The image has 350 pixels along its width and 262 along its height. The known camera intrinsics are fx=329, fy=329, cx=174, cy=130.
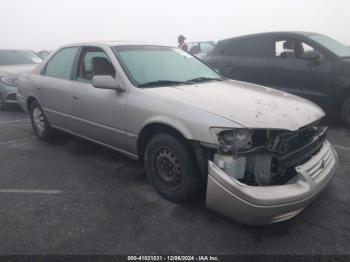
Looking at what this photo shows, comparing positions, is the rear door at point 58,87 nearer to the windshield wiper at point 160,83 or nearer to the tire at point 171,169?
the windshield wiper at point 160,83

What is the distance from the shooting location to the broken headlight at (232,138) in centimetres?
258

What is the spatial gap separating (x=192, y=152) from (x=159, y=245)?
812 millimetres

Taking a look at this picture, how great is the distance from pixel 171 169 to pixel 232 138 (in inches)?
29.3

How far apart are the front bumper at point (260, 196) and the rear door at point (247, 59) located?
382cm

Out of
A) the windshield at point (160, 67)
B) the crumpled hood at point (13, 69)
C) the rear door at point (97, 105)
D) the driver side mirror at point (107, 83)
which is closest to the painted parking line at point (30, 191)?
the rear door at point (97, 105)

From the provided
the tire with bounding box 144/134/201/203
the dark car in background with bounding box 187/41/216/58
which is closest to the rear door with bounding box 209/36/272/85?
the tire with bounding box 144/134/201/203

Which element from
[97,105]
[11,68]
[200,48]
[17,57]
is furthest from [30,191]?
[200,48]

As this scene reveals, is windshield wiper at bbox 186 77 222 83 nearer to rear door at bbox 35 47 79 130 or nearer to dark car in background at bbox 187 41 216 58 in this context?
rear door at bbox 35 47 79 130

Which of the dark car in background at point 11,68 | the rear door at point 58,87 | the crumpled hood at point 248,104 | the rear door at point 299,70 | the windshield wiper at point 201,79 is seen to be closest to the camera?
the crumpled hood at point 248,104

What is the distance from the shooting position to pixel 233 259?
7.89 feet

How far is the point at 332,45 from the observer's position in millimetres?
5789

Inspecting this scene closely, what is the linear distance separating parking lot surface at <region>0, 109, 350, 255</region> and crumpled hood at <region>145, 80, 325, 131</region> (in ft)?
2.90

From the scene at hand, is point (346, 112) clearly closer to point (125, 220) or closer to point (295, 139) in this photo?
point (295, 139)

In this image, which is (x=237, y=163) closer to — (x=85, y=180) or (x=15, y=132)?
(x=85, y=180)
